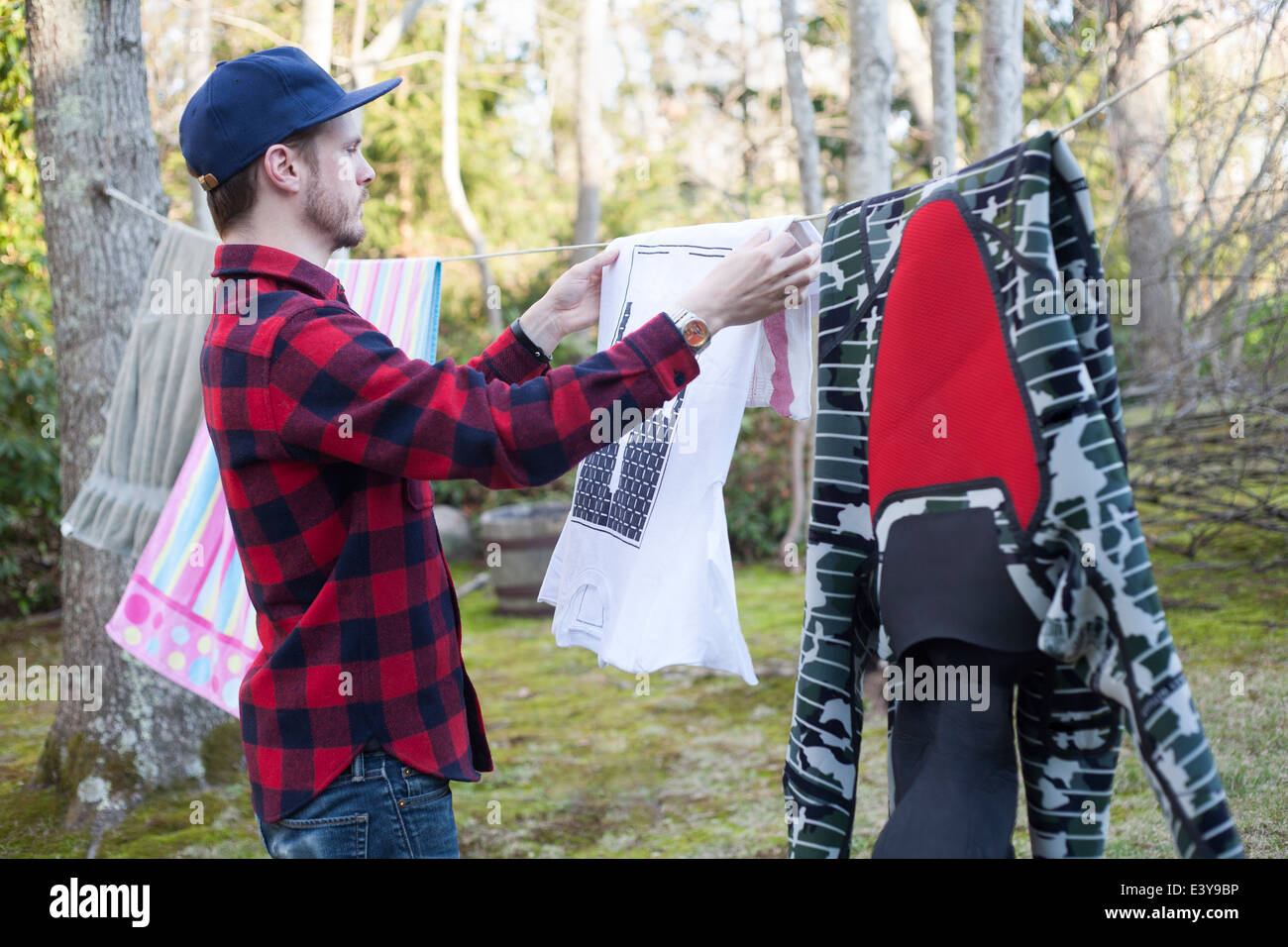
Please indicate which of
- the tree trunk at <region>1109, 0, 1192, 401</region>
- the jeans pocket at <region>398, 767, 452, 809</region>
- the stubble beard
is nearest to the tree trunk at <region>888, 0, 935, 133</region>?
the tree trunk at <region>1109, 0, 1192, 401</region>

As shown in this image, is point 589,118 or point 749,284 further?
point 589,118

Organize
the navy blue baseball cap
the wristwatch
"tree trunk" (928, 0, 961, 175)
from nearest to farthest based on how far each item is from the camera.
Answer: the wristwatch, the navy blue baseball cap, "tree trunk" (928, 0, 961, 175)

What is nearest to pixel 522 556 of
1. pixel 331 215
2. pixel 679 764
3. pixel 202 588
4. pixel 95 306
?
pixel 679 764

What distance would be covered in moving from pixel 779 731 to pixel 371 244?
9.37 m

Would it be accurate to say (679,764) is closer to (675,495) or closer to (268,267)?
(675,495)

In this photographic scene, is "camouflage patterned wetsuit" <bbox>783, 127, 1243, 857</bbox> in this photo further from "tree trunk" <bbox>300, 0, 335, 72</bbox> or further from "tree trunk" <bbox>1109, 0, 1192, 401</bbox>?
"tree trunk" <bbox>300, 0, 335, 72</bbox>

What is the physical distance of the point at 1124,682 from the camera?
3.87 ft

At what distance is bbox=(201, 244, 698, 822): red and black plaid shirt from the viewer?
4.47 ft

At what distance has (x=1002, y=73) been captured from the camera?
3738 mm

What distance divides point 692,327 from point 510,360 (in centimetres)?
60

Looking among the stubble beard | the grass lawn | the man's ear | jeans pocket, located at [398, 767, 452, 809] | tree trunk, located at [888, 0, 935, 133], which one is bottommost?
the grass lawn

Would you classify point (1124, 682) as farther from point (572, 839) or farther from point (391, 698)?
point (572, 839)

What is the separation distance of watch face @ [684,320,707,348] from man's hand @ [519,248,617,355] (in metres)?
0.56

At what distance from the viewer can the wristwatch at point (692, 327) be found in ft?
4.64
